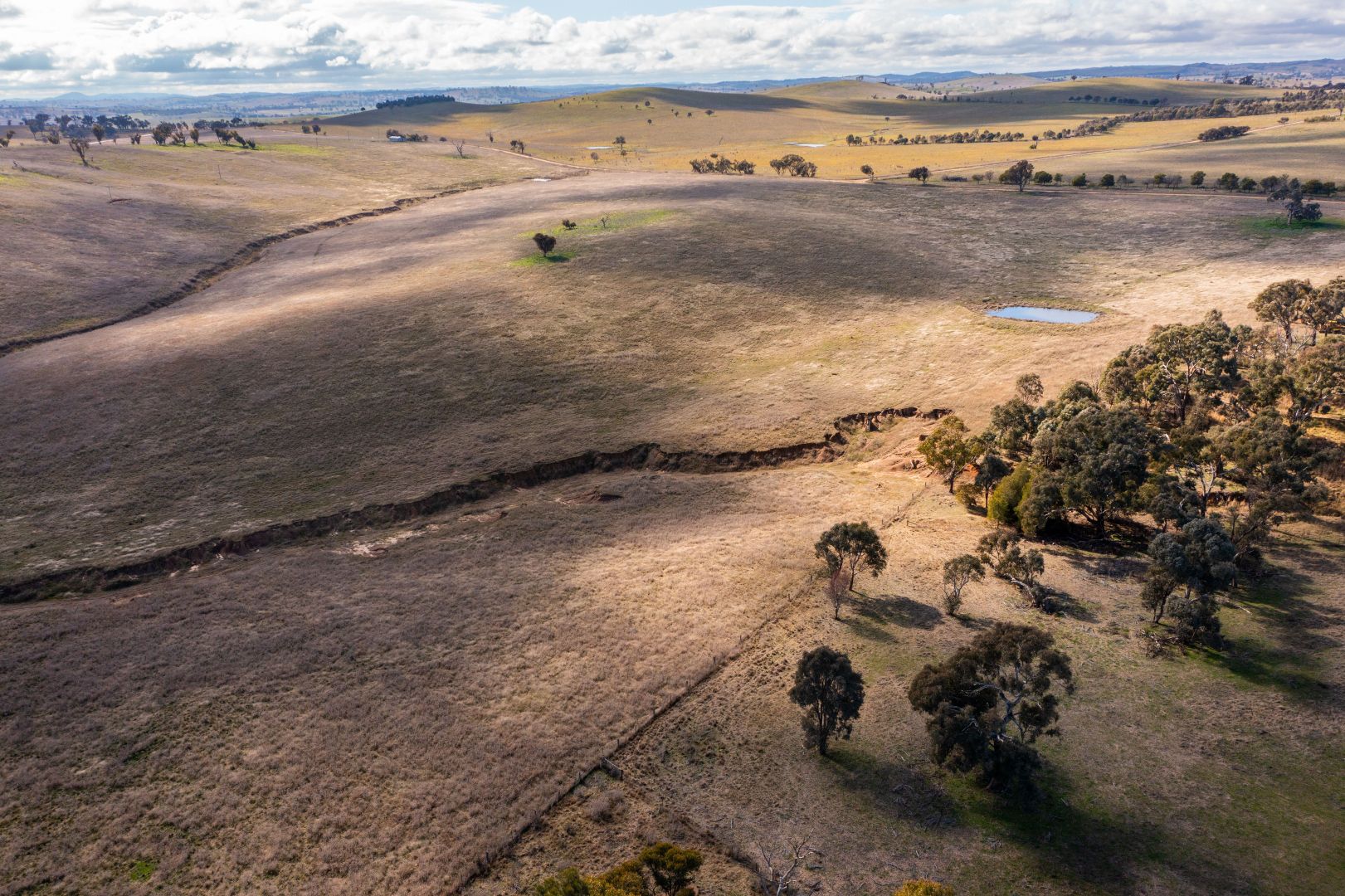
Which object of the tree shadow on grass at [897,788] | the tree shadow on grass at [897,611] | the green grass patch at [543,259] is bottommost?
the tree shadow on grass at [897,788]

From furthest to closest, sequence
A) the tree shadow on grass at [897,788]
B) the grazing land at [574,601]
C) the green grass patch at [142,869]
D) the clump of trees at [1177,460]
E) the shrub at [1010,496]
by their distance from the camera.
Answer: the shrub at [1010,496] < the clump of trees at [1177,460] < the tree shadow on grass at [897,788] < the grazing land at [574,601] < the green grass patch at [142,869]

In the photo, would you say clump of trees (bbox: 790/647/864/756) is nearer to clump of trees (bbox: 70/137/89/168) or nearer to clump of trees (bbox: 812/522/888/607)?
clump of trees (bbox: 812/522/888/607)

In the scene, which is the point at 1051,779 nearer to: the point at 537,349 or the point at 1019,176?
the point at 537,349

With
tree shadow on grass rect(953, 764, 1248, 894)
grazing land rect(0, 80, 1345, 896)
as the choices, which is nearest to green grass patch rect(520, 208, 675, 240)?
grazing land rect(0, 80, 1345, 896)

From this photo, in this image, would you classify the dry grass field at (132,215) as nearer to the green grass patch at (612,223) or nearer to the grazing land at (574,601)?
the grazing land at (574,601)

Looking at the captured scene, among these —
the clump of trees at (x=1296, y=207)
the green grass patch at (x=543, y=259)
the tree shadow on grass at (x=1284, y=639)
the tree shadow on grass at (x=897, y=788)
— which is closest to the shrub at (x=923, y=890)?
the tree shadow on grass at (x=897, y=788)
